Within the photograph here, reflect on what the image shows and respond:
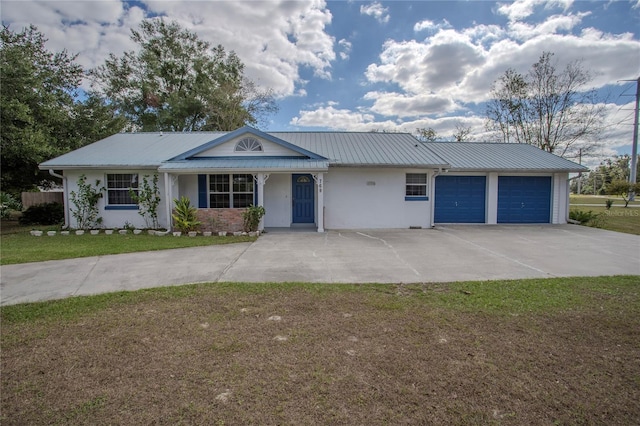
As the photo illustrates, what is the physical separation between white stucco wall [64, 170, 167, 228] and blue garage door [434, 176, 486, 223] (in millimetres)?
11780

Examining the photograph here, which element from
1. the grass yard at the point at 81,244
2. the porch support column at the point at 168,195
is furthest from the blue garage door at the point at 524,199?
the porch support column at the point at 168,195

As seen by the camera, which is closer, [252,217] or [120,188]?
[252,217]

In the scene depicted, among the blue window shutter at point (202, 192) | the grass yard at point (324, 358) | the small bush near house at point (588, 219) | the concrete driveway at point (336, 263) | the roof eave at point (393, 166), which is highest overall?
the roof eave at point (393, 166)

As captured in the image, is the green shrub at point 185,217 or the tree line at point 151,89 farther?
the tree line at point 151,89

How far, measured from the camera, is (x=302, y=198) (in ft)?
44.7

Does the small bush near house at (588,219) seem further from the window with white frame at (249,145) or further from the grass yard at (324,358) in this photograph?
the window with white frame at (249,145)

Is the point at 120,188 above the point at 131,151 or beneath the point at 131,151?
beneath

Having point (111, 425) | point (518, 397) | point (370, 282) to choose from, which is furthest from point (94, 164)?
point (518, 397)

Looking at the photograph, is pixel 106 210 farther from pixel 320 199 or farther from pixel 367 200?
pixel 367 200

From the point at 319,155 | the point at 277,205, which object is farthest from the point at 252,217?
the point at 319,155

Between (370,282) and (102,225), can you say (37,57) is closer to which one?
(102,225)

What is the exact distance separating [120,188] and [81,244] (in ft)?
12.8

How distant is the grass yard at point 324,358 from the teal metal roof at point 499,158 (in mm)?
9999

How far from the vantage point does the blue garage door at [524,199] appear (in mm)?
14852
